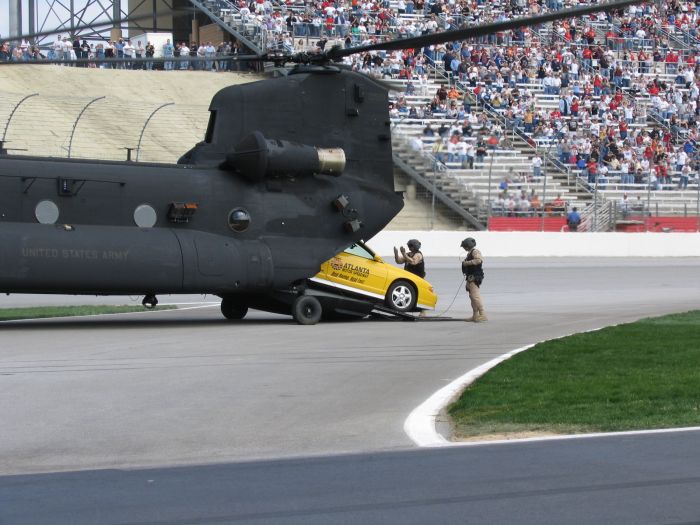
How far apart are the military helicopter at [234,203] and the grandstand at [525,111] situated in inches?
760

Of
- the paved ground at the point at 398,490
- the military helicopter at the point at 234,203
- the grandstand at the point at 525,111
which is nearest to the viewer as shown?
the paved ground at the point at 398,490

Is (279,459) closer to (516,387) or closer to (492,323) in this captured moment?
(516,387)

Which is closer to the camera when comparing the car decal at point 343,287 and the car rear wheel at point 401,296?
the car decal at point 343,287

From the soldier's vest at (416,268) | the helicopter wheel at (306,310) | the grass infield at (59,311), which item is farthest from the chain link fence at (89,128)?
the helicopter wheel at (306,310)

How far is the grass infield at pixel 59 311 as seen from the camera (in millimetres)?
22516

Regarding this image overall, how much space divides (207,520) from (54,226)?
1253 cm

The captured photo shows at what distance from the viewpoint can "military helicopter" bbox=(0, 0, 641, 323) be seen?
734 inches

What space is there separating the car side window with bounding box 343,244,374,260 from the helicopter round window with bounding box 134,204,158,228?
147 inches

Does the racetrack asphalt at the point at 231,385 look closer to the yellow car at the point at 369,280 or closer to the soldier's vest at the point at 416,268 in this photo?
the yellow car at the point at 369,280

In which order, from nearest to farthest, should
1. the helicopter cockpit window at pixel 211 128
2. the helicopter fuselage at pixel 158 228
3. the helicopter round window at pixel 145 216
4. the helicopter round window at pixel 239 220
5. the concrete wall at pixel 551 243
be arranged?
the helicopter fuselage at pixel 158 228 → the helicopter round window at pixel 145 216 → the helicopter round window at pixel 239 220 → the helicopter cockpit window at pixel 211 128 → the concrete wall at pixel 551 243

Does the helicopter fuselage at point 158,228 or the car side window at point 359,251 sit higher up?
the helicopter fuselage at point 158,228

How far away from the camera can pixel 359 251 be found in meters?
22.1

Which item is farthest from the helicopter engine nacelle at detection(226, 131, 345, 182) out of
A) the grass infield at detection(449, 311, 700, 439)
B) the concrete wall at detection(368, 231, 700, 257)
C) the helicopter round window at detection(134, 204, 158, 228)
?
the concrete wall at detection(368, 231, 700, 257)

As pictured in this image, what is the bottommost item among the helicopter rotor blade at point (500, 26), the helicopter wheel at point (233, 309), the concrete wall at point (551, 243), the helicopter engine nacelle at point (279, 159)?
the concrete wall at point (551, 243)
